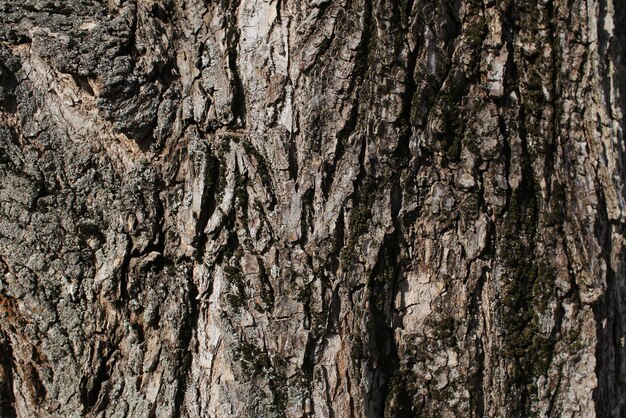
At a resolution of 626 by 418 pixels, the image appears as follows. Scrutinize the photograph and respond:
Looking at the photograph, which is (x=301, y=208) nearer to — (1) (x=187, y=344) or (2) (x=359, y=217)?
(2) (x=359, y=217)

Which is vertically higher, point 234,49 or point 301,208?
point 234,49

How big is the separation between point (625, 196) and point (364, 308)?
3.13 ft

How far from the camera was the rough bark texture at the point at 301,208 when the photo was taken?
6.00ft

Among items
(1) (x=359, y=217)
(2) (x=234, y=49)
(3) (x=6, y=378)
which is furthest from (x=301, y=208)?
(3) (x=6, y=378)

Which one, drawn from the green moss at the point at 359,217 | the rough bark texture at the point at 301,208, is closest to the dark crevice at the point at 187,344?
the rough bark texture at the point at 301,208

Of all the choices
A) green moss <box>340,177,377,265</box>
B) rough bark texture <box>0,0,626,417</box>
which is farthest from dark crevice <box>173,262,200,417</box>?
green moss <box>340,177,377,265</box>

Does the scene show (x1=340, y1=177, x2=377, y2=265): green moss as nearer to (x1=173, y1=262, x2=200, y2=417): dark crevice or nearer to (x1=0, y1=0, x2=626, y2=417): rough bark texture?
(x1=0, y1=0, x2=626, y2=417): rough bark texture

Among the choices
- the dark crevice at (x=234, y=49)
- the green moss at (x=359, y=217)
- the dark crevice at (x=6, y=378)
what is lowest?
the dark crevice at (x=6, y=378)

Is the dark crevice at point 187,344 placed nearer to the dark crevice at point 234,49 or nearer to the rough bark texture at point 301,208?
the rough bark texture at point 301,208

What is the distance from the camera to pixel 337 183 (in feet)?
6.03

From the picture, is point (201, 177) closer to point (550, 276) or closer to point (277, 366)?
point (277, 366)

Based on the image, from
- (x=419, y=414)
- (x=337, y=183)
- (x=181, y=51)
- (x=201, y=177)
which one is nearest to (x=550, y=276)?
(x=419, y=414)

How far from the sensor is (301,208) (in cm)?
183

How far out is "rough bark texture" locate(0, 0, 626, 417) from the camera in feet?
6.00
